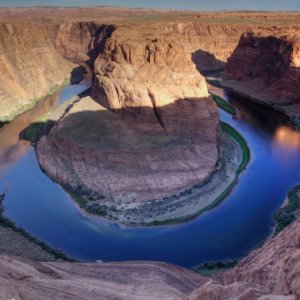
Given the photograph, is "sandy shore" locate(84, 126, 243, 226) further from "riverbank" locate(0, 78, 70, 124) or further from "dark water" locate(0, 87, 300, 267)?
"riverbank" locate(0, 78, 70, 124)

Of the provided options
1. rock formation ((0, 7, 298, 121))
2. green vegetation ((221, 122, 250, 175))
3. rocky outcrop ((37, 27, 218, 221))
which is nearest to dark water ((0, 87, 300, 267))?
green vegetation ((221, 122, 250, 175))

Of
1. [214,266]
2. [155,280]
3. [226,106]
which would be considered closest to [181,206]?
[214,266]

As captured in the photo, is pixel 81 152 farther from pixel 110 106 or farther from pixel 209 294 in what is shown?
pixel 209 294

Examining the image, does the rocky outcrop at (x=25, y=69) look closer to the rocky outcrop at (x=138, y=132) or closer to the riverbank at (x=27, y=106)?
the riverbank at (x=27, y=106)

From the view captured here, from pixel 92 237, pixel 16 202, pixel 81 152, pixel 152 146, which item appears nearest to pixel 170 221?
pixel 92 237

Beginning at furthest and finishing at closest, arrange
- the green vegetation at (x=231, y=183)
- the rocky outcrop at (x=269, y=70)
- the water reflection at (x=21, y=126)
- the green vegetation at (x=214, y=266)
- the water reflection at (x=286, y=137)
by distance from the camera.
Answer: the rocky outcrop at (x=269, y=70)
the water reflection at (x=286, y=137)
the water reflection at (x=21, y=126)
the green vegetation at (x=231, y=183)
the green vegetation at (x=214, y=266)

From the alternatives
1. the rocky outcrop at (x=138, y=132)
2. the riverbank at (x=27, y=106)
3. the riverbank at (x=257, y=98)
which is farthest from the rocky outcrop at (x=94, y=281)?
the riverbank at (x=27, y=106)

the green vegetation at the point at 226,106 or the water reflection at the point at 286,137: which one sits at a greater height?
the green vegetation at the point at 226,106
